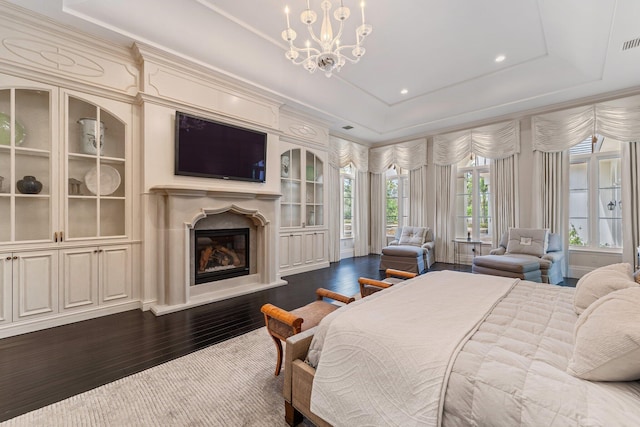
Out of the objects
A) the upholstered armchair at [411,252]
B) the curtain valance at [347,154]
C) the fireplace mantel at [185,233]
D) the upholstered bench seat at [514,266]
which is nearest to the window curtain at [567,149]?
the upholstered bench seat at [514,266]

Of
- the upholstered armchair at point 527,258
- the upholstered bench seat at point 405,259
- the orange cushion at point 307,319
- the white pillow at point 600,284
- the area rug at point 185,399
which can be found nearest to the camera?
the white pillow at point 600,284

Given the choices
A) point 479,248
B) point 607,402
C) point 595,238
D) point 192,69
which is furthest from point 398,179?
point 607,402

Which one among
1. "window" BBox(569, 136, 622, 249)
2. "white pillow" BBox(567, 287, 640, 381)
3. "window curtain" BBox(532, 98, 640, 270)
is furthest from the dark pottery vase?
"window" BBox(569, 136, 622, 249)

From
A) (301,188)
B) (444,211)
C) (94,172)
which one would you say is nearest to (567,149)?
(444,211)

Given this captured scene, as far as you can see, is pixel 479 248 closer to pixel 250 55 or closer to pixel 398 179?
pixel 398 179

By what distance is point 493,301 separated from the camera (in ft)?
5.66

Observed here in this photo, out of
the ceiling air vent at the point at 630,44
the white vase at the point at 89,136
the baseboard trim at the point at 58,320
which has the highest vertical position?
the ceiling air vent at the point at 630,44

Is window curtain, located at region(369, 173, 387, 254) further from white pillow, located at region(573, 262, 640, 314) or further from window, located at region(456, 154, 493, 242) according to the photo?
white pillow, located at region(573, 262, 640, 314)

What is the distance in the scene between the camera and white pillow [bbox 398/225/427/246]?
5.91m

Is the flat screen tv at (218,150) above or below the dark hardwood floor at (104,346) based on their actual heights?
above

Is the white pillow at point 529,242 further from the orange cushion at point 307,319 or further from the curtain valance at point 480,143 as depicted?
the orange cushion at point 307,319

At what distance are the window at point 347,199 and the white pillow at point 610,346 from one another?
6014mm

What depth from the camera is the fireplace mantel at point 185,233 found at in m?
3.37

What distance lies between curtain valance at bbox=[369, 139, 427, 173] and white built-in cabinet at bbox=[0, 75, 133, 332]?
5674 millimetres
